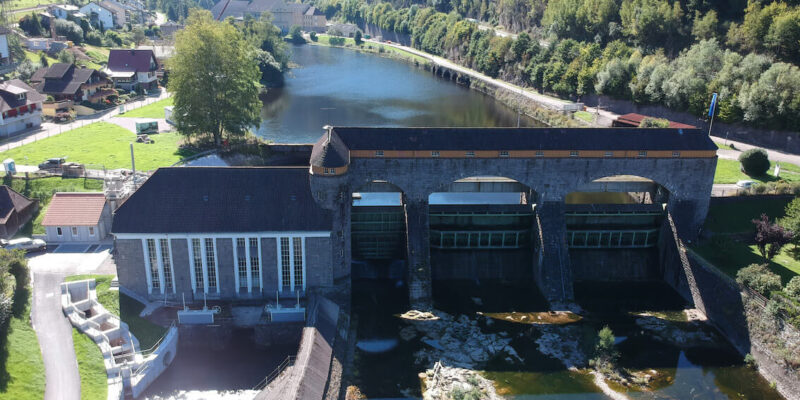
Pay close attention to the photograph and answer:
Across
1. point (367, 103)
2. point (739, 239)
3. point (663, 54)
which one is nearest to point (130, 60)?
point (367, 103)

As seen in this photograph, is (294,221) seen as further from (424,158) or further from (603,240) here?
(603,240)

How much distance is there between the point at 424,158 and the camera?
43594 millimetres

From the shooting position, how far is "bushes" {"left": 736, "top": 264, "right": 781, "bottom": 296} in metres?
37.3

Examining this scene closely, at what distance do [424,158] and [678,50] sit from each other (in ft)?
239

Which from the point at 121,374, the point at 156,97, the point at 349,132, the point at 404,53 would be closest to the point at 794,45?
the point at 349,132

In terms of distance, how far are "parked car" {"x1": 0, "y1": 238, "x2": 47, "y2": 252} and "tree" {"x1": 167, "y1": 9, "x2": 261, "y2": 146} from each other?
23.8m

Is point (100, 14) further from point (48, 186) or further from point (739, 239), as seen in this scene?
point (739, 239)

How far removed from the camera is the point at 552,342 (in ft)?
126

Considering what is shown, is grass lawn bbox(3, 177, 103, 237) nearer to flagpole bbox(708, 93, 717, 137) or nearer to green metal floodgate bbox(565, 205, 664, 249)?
green metal floodgate bbox(565, 205, 664, 249)

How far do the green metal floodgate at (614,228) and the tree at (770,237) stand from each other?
700 centimetres

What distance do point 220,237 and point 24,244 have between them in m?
15.9

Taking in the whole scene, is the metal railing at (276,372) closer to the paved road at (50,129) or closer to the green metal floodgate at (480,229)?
the green metal floodgate at (480,229)

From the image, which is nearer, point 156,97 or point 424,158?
point 424,158

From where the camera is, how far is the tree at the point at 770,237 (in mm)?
41031
